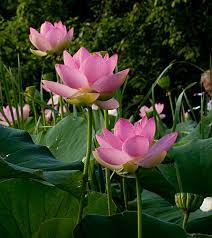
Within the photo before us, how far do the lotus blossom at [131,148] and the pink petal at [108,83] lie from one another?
0.18 ft

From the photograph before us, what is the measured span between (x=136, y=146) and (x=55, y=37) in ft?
2.01

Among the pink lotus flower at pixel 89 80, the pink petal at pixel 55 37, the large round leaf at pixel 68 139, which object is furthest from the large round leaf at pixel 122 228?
the pink petal at pixel 55 37

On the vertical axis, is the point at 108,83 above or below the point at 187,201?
above

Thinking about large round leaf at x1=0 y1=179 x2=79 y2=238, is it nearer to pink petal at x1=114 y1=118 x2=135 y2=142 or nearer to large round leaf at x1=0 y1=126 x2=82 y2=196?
large round leaf at x1=0 y1=126 x2=82 y2=196

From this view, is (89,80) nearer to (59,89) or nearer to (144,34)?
(59,89)

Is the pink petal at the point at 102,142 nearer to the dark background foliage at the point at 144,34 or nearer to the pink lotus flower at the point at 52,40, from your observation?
the pink lotus flower at the point at 52,40

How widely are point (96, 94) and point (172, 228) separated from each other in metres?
0.16

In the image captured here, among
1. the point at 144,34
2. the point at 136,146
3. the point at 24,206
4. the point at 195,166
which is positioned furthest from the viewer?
the point at 144,34

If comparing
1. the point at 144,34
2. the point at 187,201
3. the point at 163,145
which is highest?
the point at 163,145

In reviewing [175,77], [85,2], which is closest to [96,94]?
[175,77]

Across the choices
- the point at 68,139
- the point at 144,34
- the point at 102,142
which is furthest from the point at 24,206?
the point at 144,34

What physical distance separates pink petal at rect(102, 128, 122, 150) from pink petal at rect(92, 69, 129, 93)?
2.6 inches

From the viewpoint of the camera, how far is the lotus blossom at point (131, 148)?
0.71 meters

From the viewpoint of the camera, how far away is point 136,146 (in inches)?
27.8
